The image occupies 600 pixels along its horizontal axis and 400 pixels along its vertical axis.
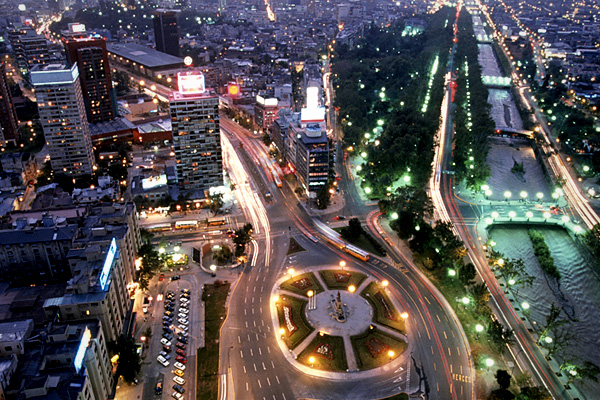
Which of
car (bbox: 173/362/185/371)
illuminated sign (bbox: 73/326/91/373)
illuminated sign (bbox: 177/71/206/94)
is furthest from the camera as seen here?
illuminated sign (bbox: 177/71/206/94)

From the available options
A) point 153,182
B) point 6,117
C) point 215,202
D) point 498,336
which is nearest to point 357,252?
point 498,336

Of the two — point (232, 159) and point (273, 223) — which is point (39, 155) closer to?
point (232, 159)

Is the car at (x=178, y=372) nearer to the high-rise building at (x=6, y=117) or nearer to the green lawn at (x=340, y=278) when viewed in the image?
the green lawn at (x=340, y=278)

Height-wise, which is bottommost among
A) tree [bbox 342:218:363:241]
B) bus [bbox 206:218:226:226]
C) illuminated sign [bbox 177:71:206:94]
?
bus [bbox 206:218:226:226]

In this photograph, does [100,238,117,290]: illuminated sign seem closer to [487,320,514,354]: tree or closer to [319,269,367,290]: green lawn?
[319,269,367,290]: green lawn

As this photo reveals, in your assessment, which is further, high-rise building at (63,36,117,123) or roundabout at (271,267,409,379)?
high-rise building at (63,36,117,123)

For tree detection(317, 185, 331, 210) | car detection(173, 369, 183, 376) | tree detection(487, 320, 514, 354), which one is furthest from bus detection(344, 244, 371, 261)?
car detection(173, 369, 183, 376)

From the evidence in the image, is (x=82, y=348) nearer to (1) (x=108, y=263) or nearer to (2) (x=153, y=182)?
(1) (x=108, y=263)
